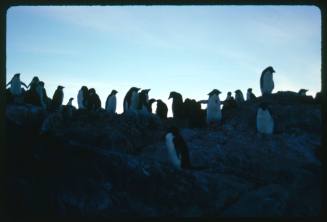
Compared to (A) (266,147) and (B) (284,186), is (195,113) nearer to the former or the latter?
(A) (266,147)

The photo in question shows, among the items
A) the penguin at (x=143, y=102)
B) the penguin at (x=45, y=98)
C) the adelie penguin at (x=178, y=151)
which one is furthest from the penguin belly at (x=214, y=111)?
the penguin at (x=45, y=98)

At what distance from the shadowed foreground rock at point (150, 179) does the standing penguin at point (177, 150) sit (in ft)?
2.79

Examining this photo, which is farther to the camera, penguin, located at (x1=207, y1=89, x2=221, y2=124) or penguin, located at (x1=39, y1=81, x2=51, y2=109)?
penguin, located at (x1=39, y1=81, x2=51, y2=109)

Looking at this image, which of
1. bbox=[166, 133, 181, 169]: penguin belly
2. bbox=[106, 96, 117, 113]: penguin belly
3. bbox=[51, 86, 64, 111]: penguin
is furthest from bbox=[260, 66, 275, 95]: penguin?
bbox=[166, 133, 181, 169]: penguin belly

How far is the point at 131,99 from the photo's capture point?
733 inches

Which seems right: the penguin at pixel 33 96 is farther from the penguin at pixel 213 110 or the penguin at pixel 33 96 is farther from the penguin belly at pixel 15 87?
the penguin at pixel 213 110

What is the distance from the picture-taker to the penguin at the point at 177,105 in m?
18.6

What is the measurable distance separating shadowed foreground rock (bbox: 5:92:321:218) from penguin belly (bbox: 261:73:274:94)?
7.73 m

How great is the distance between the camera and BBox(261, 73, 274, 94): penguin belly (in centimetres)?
2061

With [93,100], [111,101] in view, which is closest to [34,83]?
[93,100]

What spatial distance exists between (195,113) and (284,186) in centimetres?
824

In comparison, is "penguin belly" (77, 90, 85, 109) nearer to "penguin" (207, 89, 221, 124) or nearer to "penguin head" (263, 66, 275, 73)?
"penguin" (207, 89, 221, 124)

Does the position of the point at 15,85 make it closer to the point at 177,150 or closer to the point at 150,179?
the point at 177,150

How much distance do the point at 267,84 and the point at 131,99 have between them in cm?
637
